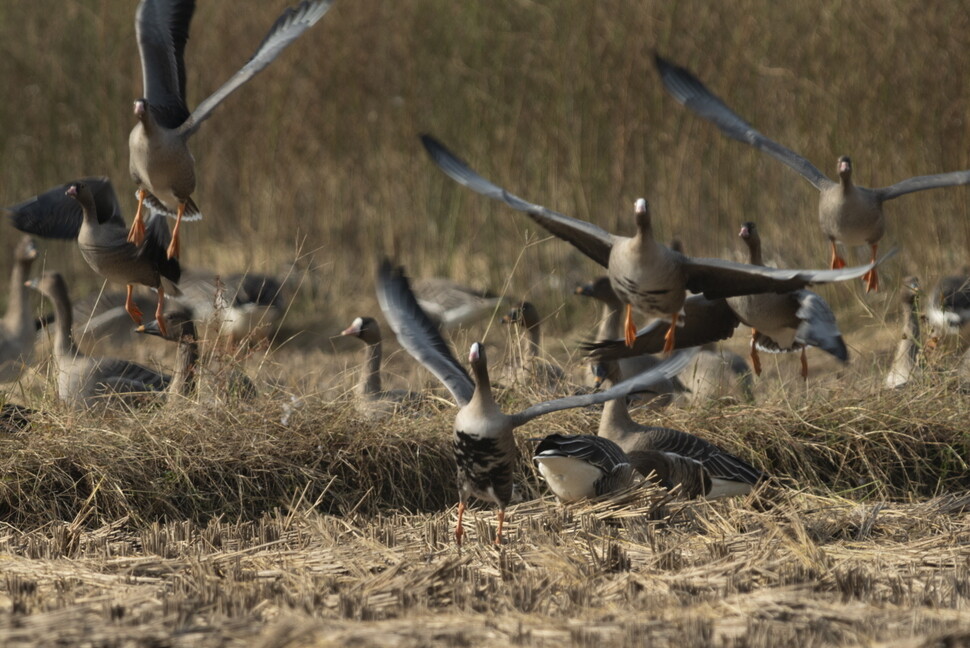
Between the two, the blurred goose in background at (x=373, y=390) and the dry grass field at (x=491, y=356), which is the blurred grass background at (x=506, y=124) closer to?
the dry grass field at (x=491, y=356)

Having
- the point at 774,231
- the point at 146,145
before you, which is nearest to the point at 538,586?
the point at 146,145

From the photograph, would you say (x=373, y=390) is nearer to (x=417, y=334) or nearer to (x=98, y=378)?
(x=98, y=378)

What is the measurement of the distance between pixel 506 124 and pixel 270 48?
6677mm

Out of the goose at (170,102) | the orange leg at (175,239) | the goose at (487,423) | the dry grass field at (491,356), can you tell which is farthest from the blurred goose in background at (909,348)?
the orange leg at (175,239)

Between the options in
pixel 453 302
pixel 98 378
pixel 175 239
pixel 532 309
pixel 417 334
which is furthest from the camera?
pixel 453 302

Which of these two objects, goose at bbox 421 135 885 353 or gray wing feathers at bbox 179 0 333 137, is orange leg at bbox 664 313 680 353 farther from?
gray wing feathers at bbox 179 0 333 137

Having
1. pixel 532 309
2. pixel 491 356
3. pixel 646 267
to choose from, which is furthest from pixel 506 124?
pixel 646 267

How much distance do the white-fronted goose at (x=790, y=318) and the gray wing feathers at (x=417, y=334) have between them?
188 cm

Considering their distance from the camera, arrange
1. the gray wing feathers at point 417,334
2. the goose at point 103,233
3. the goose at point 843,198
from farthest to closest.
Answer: the goose at point 843,198
the goose at point 103,233
the gray wing feathers at point 417,334

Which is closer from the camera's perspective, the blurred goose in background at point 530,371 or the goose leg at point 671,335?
the goose leg at point 671,335

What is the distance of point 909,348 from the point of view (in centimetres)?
795

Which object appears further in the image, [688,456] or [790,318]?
[790,318]

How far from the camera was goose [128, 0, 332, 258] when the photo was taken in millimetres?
6449

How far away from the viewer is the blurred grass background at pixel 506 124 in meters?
11.3
